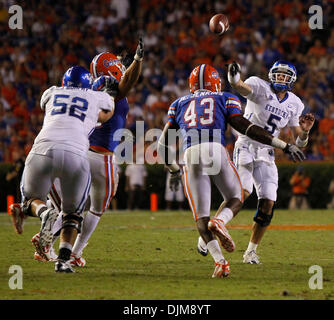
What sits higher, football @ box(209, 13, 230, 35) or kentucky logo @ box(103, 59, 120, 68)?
football @ box(209, 13, 230, 35)

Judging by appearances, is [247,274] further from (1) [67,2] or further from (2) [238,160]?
(1) [67,2]

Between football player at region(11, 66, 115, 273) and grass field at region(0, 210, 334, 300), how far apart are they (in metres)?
0.55

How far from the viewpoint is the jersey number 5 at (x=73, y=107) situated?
22.8 ft

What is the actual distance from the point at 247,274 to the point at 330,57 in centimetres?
1436

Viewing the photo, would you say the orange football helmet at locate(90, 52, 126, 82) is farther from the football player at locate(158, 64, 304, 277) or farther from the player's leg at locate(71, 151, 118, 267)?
the football player at locate(158, 64, 304, 277)

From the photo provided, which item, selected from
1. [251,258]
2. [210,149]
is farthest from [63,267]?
[251,258]

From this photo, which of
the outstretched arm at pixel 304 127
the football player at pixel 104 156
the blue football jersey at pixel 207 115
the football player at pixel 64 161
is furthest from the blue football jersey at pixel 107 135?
the outstretched arm at pixel 304 127

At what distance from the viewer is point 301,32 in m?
21.8

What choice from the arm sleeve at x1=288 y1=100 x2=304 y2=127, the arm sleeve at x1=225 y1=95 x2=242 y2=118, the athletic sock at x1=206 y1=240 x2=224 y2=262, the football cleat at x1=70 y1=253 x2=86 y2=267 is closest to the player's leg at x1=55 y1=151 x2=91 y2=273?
the football cleat at x1=70 y1=253 x2=86 y2=267

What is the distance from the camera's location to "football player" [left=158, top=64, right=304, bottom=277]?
7.16m

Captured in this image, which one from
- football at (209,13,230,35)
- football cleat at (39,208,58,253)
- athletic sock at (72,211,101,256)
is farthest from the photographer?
football at (209,13,230,35)

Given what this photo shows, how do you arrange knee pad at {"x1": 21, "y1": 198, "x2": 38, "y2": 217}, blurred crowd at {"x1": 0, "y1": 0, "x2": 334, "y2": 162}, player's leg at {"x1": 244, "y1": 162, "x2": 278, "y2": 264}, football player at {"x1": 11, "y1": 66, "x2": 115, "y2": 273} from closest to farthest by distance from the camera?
football player at {"x1": 11, "y1": 66, "x2": 115, "y2": 273} < knee pad at {"x1": 21, "y1": 198, "x2": 38, "y2": 217} < player's leg at {"x1": 244, "y1": 162, "x2": 278, "y2": 264} < blurred crowd at {"x1": 0, "y1": 0, "x2": 334, "y2": 162}

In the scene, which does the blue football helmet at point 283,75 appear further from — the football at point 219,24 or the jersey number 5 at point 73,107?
the jersey number 5 at point 73,107
